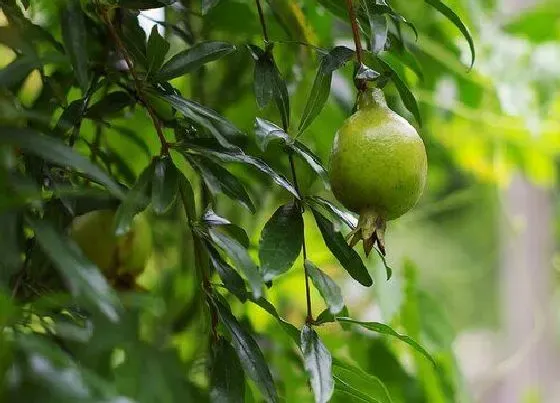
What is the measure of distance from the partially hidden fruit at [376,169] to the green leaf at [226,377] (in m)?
0.07

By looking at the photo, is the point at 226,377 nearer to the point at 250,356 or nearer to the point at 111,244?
the point at 250,356

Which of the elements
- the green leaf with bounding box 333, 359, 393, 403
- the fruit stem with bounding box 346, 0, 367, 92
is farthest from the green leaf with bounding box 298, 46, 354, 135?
A: the green leaf with bounding box 333, 359, 393, 403

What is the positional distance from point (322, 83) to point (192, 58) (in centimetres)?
5

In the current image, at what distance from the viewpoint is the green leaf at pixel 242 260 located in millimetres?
297

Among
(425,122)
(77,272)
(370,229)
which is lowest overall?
(77,272)

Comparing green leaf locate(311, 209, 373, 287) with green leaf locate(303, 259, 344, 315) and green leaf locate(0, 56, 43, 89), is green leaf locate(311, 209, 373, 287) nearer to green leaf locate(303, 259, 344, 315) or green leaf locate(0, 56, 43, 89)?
green leaf locate(303, 259, 344, 315)

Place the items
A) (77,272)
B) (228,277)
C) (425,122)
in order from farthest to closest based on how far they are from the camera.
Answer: (425,122)
(228,277)
(77,272)

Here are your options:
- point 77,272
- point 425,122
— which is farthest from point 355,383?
point 425,122

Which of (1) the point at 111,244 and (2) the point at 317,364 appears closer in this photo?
(2) the point at 317,364

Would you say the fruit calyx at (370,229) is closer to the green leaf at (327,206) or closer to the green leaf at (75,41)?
the green leaf at (327,206)

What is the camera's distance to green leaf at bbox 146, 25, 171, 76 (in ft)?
1.14

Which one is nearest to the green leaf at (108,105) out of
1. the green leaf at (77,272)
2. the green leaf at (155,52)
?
the green leaf at (155,52)

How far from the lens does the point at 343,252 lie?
1.15 ft

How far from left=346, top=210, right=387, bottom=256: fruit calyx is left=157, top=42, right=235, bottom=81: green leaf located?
0.28 feet
